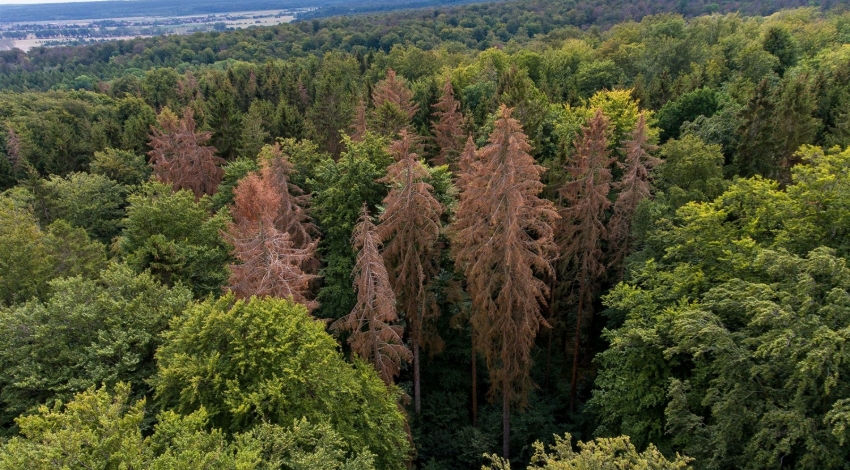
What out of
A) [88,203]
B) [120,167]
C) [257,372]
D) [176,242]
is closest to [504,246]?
[257,372]

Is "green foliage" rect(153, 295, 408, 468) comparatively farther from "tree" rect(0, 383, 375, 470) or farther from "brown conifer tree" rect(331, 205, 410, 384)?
"brown conifer tree" rect(331, 205, 410, 384)

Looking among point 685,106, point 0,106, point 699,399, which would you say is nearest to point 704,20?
point 685,106

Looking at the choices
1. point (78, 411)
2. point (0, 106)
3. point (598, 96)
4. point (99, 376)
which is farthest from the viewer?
point (0, 106)

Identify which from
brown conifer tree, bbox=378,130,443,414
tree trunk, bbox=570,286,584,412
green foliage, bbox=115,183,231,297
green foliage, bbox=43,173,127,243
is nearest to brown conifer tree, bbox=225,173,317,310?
brown conifer tree, bbox=378,130,443,414

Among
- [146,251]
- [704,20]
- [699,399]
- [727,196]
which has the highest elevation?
[704,20]

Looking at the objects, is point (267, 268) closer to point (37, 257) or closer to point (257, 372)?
point (257, 372)

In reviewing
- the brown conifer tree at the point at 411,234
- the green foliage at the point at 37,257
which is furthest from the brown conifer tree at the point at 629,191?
the green foliage at the point at 37,257

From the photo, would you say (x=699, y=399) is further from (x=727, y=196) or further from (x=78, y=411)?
(x=78, y=411)
